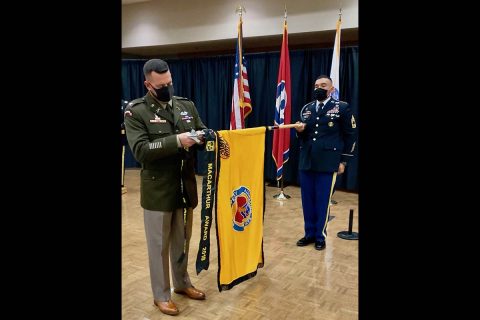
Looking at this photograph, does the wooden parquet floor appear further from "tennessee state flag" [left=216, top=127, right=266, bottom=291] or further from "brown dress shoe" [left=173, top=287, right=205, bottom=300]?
"tennessee state flag" [left=216, top=127, right=266, bottom=291]

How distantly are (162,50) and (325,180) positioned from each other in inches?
231

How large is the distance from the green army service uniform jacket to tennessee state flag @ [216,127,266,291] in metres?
0.19

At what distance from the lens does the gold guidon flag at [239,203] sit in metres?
2.35

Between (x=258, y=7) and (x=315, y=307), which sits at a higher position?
(x=258, y=7)

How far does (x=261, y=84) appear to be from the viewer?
6.98m

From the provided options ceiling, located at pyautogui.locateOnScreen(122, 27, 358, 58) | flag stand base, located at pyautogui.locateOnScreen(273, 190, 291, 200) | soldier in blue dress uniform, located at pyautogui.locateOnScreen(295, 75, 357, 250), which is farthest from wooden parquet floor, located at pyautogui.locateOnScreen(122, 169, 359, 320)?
ceiling, located at pyautogui.locateOnScreen(122, 27, 358, 58)

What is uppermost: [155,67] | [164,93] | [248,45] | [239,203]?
[248,45]

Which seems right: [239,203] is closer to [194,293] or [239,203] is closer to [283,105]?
[194,293]

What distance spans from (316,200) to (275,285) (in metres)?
1.01

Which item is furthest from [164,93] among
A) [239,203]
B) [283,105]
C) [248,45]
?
[248,45]

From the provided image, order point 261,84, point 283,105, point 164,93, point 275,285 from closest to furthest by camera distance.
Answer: point 164,93 < point 275,285 < point 283,105 < point 261,84

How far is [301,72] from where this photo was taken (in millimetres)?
6598

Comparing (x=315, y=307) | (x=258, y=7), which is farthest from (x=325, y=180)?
(x=258, y=7)
